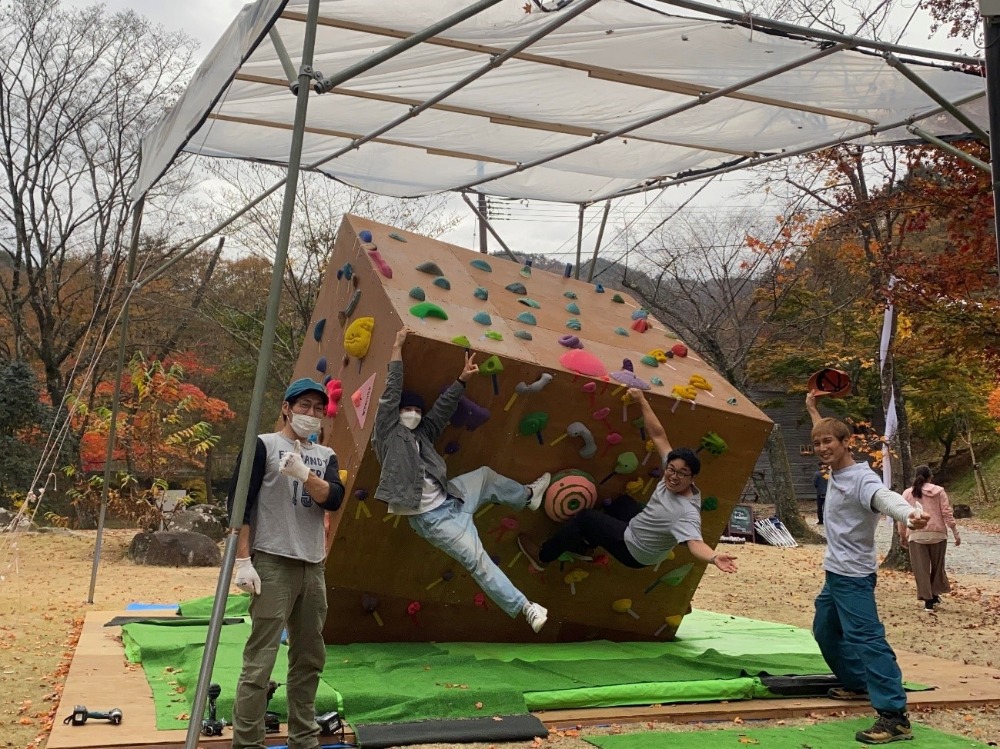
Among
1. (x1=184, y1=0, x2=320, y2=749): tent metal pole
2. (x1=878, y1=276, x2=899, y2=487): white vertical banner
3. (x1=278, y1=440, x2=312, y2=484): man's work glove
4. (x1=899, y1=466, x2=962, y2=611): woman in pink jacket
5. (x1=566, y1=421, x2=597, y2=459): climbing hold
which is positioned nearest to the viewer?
(x1=184, y1=0, x2=320, y2=749): tent metal pole

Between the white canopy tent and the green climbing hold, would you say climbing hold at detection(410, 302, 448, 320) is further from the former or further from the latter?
the white canopy tent

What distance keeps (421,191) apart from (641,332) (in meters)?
3.22

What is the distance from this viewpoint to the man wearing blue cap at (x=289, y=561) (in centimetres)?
406

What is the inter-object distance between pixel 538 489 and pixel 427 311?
1375mm

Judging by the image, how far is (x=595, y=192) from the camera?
969 centimetres

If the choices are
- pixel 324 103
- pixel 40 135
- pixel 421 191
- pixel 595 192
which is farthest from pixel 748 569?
pixel 40 135

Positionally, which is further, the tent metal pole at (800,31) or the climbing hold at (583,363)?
the climbing hold at (583,363)

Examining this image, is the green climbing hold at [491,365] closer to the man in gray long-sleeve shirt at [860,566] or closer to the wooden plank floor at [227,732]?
Result: the man in gray long-sleeve shirt at [860,566]

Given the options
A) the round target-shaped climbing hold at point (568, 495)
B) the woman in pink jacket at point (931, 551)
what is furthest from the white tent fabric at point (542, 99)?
the woman in pink jacket at point (931, 551)

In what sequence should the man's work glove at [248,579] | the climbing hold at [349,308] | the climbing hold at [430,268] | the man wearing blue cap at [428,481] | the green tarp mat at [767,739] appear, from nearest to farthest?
the man's work glove at [248,579] < the green tarp mat at [767,739] < the man wearing blue cap at [428,481] < the climbing hold at [349,308] < the climbing hold at [430,268]

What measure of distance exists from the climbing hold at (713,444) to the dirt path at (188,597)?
1999 millimetres

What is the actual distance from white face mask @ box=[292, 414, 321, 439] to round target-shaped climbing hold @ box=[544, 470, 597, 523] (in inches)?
94.2

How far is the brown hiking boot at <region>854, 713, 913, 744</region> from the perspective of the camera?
16.1 feet

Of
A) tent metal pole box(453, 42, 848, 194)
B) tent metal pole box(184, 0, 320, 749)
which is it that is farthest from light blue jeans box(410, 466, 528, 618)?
tent metal pole box(453, 42, 848, 194)
